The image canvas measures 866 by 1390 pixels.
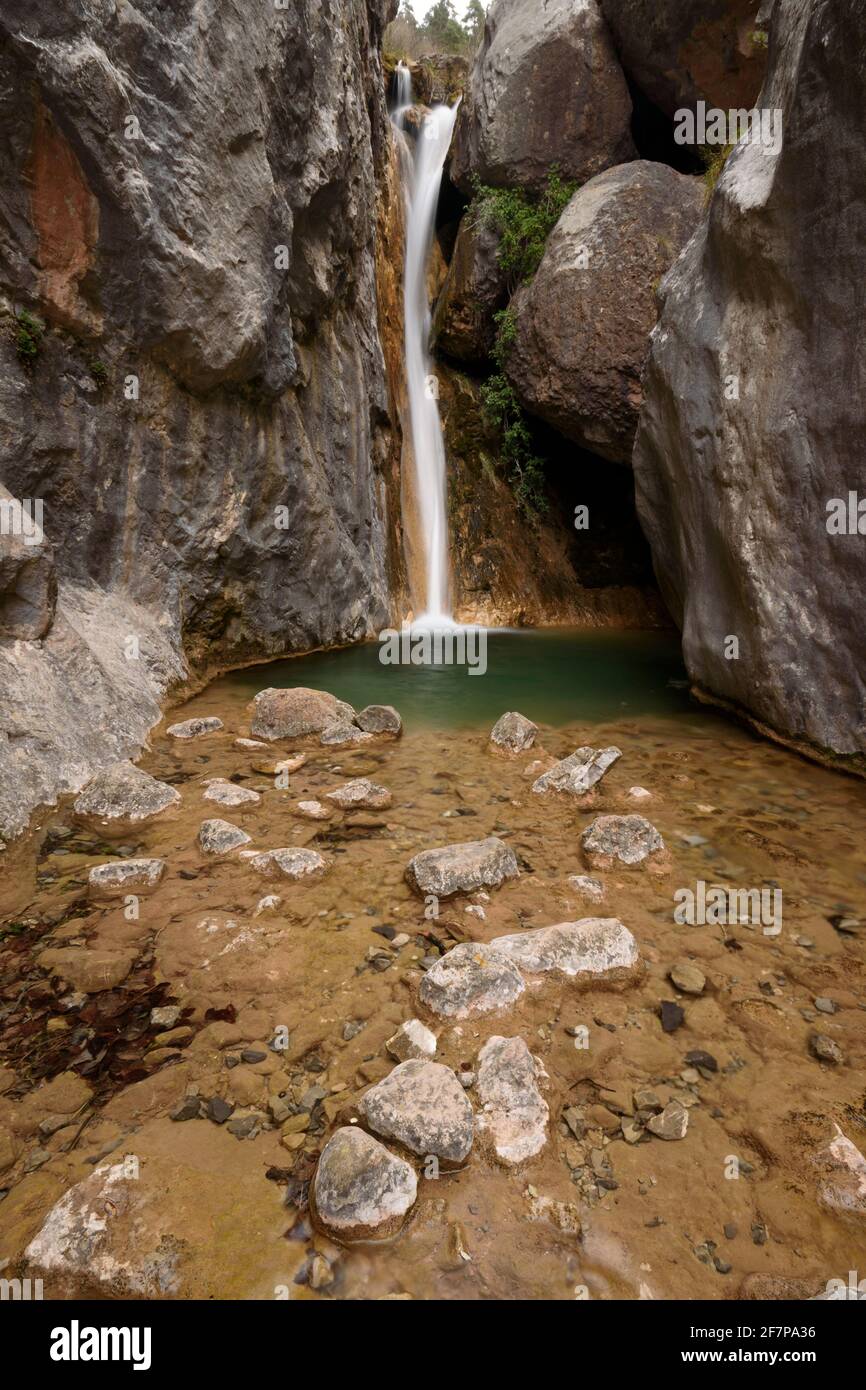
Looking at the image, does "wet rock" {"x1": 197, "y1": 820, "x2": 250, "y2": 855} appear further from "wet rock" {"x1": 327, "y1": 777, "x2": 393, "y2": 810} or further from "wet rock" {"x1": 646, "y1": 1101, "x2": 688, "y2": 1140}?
"wet rock" {"x1": 646, "y1": 1101, "x2": 688, "y2": 1140}

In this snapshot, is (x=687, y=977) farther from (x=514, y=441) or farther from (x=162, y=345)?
(x=514, y=441)

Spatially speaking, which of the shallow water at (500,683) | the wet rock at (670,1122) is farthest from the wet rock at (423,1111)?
the shallow water at (500,683)

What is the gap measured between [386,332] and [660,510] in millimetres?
8607

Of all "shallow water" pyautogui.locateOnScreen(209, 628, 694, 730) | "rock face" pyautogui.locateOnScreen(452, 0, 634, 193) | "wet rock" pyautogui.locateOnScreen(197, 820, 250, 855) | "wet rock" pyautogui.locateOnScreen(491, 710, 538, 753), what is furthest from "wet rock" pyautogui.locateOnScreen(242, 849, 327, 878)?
"rock face" pyautogui.locateOnScreen(452, 0, 634, 193)

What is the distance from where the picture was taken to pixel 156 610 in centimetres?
709

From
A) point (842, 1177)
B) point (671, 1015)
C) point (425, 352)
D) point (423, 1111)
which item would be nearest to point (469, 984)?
point (423, 1111)

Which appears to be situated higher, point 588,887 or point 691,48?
point 691,48

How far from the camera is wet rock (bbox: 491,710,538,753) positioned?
546cm

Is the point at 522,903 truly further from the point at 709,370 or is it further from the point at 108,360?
the point at 108,360

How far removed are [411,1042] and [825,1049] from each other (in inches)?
53.3

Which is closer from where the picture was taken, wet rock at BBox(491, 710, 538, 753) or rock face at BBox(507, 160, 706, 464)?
wet rock at BBox(491, 710, 538, 753)

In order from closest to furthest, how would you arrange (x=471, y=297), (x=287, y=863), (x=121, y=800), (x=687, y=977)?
(x=687, y=977)
(x=287, y=863)
(x=121, y=800)
(x=471, y=297)

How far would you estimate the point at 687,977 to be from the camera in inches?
101

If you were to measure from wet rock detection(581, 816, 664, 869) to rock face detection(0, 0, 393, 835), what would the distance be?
10.1 ft
